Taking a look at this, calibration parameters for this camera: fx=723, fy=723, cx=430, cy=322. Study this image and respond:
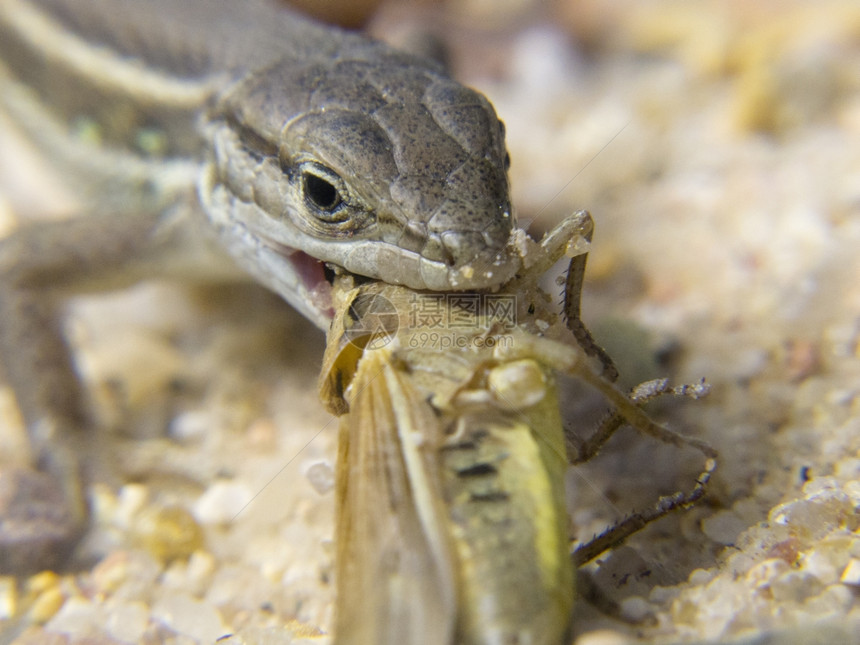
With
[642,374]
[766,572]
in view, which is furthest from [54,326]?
[766,572]

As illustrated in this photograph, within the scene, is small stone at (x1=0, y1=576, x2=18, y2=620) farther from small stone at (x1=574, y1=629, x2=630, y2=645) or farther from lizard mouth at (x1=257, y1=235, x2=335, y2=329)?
small stone at (x1=574, y1=629, x2=630, y2=645)

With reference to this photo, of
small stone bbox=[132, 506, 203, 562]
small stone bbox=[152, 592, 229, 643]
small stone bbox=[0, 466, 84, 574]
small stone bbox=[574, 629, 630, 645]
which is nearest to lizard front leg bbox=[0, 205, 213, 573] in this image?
small stone bbox=[0, 466, 84, 574]

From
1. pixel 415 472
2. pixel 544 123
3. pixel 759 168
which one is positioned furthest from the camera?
pixel 544 123

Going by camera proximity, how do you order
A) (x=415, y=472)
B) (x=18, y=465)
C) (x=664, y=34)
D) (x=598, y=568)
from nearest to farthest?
(x=415, y=472), (x=598, y=568), (x=18, y=465), (x=664, y=34)

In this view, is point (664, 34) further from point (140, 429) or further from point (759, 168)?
point (140, 429)

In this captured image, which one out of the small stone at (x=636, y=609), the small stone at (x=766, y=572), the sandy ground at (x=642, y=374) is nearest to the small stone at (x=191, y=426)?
the sandy ground at (x=642, y=374)

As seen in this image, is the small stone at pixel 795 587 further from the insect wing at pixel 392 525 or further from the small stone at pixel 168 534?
the small stone at pixel 168 534

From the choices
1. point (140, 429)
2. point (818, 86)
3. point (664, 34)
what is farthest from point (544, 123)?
point (140, 429)

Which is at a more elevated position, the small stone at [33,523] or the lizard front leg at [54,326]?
the lizard front leg at [54,326]
